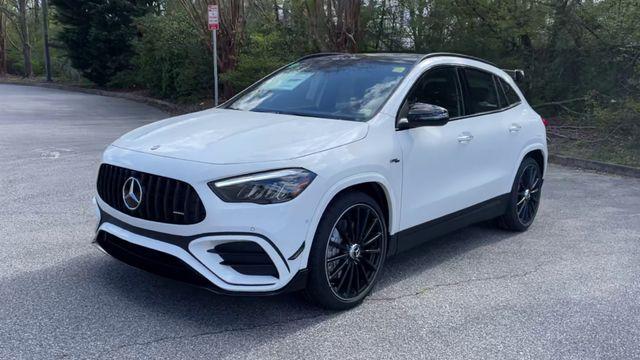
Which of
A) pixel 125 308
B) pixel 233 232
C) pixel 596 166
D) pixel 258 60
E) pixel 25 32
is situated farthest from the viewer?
pixel 25 32

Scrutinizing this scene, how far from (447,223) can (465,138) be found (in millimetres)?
745

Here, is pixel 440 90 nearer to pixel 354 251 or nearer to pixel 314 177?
pixel 354 251

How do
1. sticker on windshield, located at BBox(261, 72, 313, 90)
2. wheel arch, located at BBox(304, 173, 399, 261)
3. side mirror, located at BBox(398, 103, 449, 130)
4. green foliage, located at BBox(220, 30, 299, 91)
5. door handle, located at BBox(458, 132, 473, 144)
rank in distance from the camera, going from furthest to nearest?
green foliage, located at BBox(220, 30, 299, 91), sticker on windshield, located at BBox(261, 72, 313, 90), door handle, located at BBox(458, 132, 473, 144), side mirror, located at BBox(398, 103, 449, 130), wheel arch, located at BBox(304, 173, 399, 261)

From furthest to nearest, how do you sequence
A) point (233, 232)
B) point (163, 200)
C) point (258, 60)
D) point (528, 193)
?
1. point (258, 60)
2. point (528, 193)
3. point (163, 200)
4. point (233, 232)

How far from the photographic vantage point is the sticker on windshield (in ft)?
17.7

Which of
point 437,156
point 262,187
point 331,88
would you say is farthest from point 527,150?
point 262,187

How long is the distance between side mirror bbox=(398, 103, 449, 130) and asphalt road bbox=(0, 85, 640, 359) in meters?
1.26

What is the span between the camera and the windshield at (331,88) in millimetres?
4773

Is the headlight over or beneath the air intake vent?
over

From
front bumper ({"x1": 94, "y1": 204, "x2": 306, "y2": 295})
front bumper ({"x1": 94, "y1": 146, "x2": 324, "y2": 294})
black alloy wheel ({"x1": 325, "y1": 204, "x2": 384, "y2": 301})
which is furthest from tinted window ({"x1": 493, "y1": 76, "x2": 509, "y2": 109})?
front bumper ({"x1": 94, "y1": 204, "x2": 306, "y2": 295})

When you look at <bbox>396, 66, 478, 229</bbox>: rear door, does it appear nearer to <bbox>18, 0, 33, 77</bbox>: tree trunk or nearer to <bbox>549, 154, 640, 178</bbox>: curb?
<bbox>549, 154, 640, 178</bbox>: curb

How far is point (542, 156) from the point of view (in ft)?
21.8

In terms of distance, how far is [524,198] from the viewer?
639 cm

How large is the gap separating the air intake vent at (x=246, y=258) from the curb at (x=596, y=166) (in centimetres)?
787
